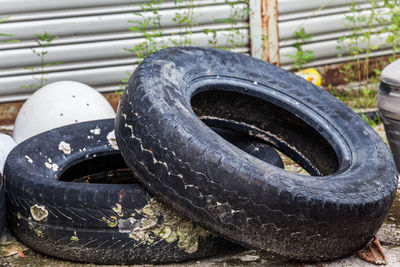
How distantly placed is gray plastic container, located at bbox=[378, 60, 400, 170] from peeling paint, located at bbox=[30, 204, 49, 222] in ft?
6.76

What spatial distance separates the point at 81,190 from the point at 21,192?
1.12 feet

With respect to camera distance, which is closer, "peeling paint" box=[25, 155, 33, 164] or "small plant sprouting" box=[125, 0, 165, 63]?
"peeling paint" box=[25, 155, 33, 164]

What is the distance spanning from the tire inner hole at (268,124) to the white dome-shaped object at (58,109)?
36.1 inches

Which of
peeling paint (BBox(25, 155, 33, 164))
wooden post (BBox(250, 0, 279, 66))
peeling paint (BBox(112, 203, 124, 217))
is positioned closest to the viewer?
peeling paint (BBox(112, 203, 124, 217))

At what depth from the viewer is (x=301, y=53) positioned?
518 cm

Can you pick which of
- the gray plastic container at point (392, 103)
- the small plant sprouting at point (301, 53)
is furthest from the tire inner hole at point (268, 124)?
the small plant sprouting at point (301, 53)

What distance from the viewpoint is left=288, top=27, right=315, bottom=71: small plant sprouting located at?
5145 mm

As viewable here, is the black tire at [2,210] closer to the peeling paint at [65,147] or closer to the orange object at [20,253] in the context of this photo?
the orange object at [20,253]

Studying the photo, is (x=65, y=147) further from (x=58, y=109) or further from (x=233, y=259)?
(x=233, y=259)

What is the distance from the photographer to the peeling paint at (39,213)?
2596mm

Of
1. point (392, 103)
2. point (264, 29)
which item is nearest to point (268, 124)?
point (392, 103)

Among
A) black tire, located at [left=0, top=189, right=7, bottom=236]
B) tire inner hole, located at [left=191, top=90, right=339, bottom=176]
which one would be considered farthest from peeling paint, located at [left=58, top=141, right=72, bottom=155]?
tire inner hole, located at [left=191, top=90, right=339, bottom=176]

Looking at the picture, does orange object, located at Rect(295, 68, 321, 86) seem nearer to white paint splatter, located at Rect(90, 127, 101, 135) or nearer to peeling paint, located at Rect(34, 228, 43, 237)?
white paint splatter, located at Rect(90, 127, 101, 135)

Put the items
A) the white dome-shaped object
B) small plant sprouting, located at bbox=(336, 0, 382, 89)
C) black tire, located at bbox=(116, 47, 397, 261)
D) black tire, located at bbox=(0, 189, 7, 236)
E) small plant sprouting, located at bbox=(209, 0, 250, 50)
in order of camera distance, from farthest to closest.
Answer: small plant sprouting, located at bbox=(336, 0, 382, 89), small plant sprouting, located at bbox=(209, 0, 250, 50), the white dome-shaped object, black tire, located at bbox=(0, 189, 7, 236), black tire, located at bbox=(116, 47, 397, 261)
